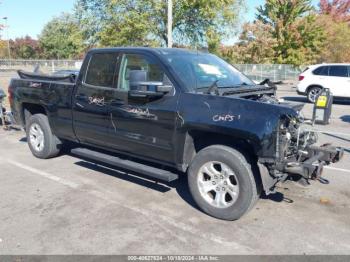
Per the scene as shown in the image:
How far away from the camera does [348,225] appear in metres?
4.19

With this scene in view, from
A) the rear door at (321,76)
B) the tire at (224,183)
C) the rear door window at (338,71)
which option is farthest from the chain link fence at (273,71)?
the tire at (224,183)

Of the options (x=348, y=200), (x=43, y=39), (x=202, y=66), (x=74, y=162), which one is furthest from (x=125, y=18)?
(x=43, y=39)

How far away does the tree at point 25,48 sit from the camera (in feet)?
248

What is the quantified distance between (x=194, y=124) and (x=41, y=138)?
3640 mm

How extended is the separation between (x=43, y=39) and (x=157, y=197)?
6530 cm

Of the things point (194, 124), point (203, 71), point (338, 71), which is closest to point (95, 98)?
point (203, 71)

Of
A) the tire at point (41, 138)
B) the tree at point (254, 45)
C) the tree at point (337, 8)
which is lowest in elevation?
the tire at point (41, 138)

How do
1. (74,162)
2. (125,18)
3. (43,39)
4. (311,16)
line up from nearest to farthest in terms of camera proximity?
(74,162)
(125,18)
(311,16)
(43,39)

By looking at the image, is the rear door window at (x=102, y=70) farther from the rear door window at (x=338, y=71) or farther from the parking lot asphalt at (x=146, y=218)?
the rear door window at (x=338, y=71)

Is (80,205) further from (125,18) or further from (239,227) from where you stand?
(125,18)

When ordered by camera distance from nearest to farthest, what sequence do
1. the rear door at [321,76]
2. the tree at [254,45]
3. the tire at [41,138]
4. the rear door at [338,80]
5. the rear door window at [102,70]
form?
the rear door window at [102,70] < the tire at [41,138] < the rear door at [338,80] < the rear door at [321,76] < the tree at [254,45]

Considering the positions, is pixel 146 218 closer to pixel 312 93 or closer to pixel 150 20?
pixel 312 93

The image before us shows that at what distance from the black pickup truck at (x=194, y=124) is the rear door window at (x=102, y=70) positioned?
16 mm

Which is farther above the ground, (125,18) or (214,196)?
(125,18)
